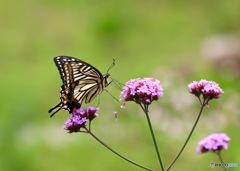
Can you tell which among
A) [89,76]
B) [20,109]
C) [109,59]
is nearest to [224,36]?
[109,59]

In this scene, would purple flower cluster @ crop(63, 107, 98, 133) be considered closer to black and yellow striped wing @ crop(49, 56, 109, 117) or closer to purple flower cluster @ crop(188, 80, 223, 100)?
black and yellow striped wing @ crop(49, 56, 109, 117)

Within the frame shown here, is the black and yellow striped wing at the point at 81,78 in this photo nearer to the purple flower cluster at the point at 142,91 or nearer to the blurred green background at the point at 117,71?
the purple flower cluster at the point at 142,91

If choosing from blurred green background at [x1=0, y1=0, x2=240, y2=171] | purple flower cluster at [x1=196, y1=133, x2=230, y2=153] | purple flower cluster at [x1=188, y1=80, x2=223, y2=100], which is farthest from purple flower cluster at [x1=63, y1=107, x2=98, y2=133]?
blurred green background at [x1=0, y1=0, x2=240, y2=171]

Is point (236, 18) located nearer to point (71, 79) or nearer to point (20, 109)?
point (20, 109)

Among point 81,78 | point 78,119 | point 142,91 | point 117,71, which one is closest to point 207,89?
point 142,91

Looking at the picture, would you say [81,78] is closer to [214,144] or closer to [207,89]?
[207,89]
